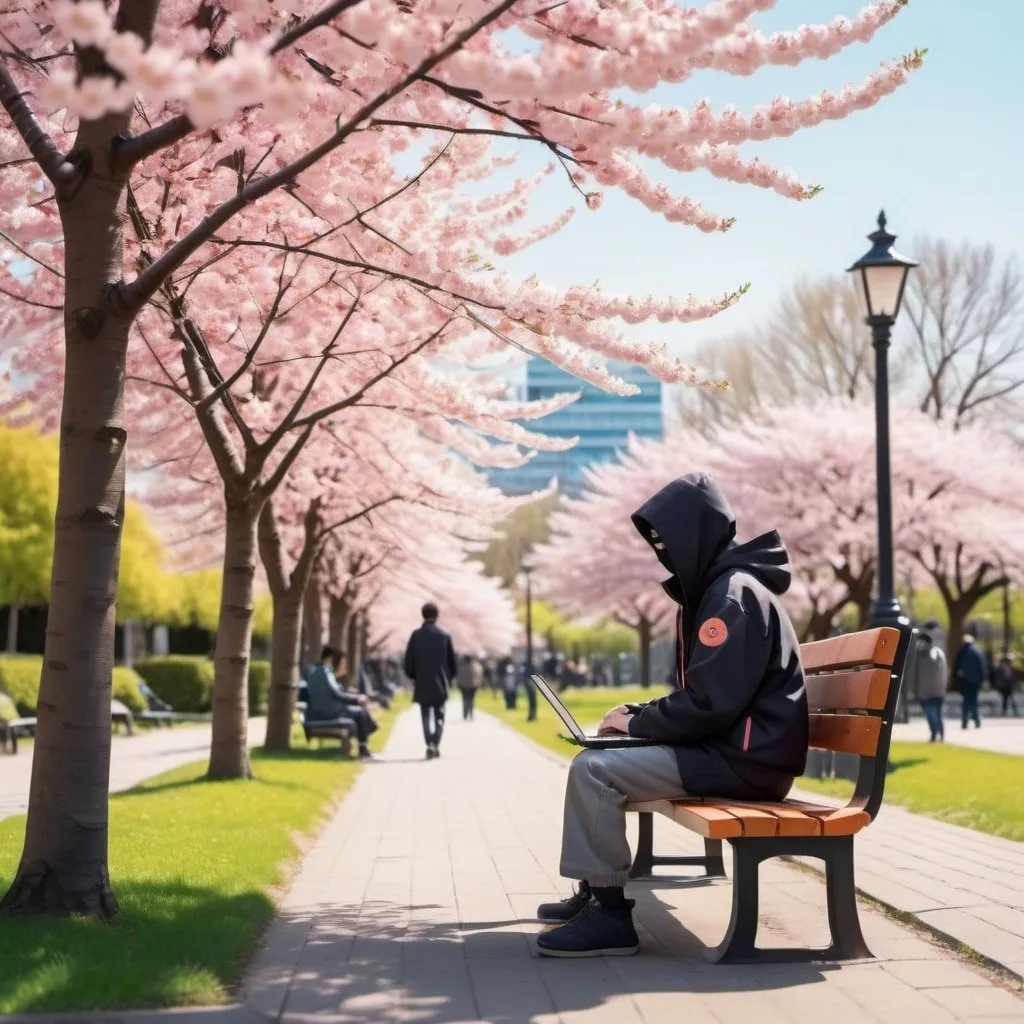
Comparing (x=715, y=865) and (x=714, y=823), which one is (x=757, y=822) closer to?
(x=714, y=823)

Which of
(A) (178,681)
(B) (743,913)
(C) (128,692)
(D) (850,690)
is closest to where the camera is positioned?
(B) (743,913)

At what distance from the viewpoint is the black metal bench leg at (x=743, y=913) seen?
16.8ft

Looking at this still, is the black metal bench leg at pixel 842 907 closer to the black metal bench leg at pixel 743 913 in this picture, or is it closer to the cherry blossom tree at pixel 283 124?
the black metal bench leg at pixel 743 913

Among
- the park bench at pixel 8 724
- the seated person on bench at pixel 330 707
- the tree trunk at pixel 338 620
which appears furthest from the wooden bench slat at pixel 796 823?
the tree trunk at pixel 338 620

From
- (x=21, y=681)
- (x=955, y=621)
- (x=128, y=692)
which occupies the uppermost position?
(x=955, y=621)

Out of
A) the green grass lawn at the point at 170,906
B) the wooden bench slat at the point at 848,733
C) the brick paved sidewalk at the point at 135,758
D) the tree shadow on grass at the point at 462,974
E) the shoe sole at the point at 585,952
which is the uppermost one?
the wooden bench slat at the point at 848,733

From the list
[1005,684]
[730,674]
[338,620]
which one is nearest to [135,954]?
[730,674]

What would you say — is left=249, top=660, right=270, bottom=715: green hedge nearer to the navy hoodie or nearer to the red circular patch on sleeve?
the navy hoodie

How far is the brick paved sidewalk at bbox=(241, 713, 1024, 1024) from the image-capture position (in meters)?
4.50

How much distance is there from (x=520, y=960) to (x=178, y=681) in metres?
30.3

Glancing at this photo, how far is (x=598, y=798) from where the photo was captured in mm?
5430

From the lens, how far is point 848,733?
570 cm

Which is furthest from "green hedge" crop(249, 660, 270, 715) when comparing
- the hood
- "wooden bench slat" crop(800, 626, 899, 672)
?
the hood

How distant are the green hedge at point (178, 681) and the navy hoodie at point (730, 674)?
29.8 meters
